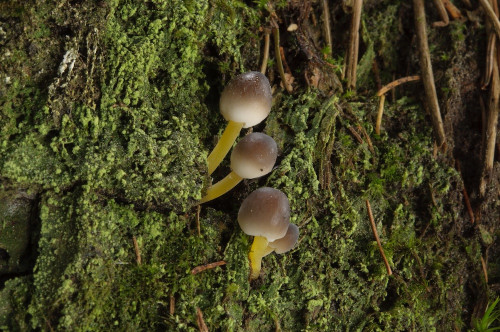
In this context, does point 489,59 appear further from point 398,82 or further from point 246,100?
point 246,100

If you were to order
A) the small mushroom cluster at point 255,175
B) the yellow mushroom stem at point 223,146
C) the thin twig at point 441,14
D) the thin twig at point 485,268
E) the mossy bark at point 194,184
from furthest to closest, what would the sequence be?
1. the thin twig at point 441,14
2. the thin twig at point 485,268
3. the yellow mushroom stem at point 223,146
4. the small mushroom cluster at point 255,175
5. the mossy bark at point 194,184

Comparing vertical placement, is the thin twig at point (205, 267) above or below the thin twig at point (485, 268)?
above

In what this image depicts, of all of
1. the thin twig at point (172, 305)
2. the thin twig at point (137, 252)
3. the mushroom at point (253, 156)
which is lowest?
the thin twig at point (172, 305)

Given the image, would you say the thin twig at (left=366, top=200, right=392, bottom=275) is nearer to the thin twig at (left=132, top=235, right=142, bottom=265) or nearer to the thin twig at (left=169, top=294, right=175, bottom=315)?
the thin twig at (left=169, top=294, right=175, bottom=315)

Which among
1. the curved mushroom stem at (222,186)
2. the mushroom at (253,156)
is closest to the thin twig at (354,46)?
the mushroom at (253,156)

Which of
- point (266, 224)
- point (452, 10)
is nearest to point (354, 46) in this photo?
point (452, 10)

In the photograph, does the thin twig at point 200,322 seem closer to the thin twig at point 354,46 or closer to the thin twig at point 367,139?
the thin twig at point 367,139
